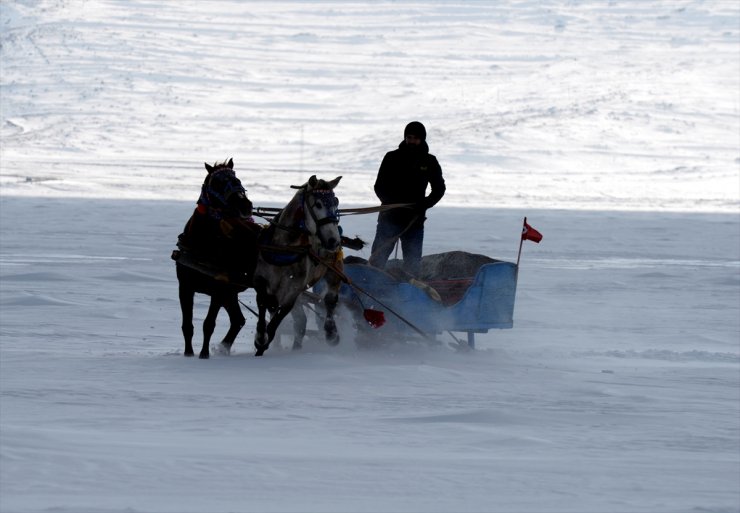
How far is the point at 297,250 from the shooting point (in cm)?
806

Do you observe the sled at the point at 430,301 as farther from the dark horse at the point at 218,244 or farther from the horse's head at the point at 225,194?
the horse's head at the point at 225,194

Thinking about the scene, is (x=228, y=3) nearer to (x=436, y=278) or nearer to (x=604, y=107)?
(x=604, y=107)

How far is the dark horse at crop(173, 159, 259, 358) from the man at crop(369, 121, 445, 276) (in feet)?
3.74

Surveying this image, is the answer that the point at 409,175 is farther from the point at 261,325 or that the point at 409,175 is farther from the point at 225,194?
the point at 225,194

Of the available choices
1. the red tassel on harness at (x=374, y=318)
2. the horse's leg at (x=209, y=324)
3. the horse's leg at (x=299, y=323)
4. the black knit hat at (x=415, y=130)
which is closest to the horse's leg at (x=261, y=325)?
the horse's leg at (x=209, y=324)

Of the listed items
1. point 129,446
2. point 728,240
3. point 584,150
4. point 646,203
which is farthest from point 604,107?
point 129,446

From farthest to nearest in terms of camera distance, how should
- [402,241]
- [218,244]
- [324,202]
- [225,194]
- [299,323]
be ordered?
[402,241] → [299,323] → [218,244] → [324,202] → [225,194]

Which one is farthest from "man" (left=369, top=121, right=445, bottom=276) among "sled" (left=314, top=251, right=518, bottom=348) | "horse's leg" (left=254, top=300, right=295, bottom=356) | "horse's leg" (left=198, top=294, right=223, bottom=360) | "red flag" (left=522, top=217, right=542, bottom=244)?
"horse's leg" (left=198, top=294, right=223, bottom=360)

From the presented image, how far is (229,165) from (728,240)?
16972 mm

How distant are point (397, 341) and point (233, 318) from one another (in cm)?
129

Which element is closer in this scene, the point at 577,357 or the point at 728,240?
the point at 577,357

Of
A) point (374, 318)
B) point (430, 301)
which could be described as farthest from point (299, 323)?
point (430, 301)

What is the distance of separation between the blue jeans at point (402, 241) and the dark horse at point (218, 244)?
3.70 ft

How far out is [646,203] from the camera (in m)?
38.0
